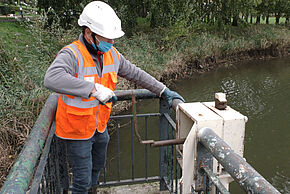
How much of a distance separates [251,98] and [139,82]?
7425 millimetres

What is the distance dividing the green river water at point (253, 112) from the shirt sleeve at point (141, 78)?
319cm

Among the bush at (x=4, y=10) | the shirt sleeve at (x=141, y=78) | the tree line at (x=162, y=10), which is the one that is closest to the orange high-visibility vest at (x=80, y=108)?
the shirt sleeve at (x=141, y=78)

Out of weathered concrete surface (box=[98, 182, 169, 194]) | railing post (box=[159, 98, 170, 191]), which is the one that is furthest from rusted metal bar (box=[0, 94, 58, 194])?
Answer: weathered concrete surface (box=[98, 182, 169, 194])

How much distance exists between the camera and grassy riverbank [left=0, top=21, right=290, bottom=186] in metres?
4.74

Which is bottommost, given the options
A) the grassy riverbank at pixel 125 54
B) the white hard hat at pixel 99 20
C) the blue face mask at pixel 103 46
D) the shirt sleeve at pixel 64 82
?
the grassy riverbank at pixel 125 54

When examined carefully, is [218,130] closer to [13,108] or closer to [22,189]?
[22,189]

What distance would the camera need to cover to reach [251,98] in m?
8.98

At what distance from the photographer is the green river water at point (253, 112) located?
5.46 m

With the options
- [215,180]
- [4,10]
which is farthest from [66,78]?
A: [4,10]

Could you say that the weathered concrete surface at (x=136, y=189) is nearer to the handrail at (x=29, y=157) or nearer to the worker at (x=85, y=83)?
the worker at (x=85, y=83)

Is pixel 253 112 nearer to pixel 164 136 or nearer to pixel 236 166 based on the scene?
pixel 164 136

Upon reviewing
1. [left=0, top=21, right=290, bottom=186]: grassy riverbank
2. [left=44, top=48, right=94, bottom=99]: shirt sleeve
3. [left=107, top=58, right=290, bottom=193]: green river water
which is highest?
[left=44, top=48, right=94, bottom=99]: shirt sleeve

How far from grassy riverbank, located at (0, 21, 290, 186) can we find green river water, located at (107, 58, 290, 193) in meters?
0.84

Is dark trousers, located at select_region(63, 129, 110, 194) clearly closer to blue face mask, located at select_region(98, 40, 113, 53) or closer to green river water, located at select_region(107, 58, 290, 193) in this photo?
blue face mask, located at select_region(98, 40, 113, 53)
